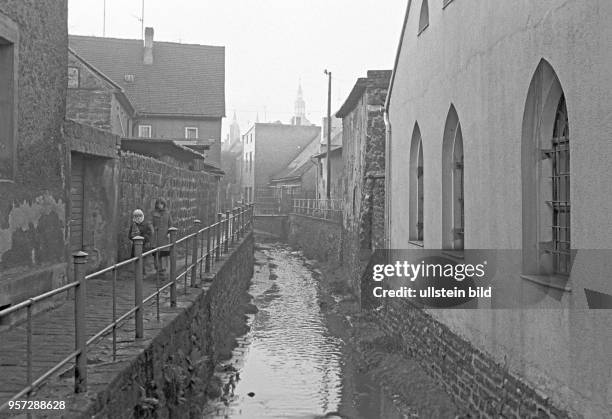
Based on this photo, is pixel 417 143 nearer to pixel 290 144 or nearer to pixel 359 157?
pixel 359 157

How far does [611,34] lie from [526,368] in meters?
3.03

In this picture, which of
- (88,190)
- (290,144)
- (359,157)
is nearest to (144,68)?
(290,144)

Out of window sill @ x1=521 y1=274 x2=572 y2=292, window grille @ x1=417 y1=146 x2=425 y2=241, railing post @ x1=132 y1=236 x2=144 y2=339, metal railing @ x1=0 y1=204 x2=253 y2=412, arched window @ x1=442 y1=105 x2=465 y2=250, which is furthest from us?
window grille @ x1=417 y1=146 x2=425 y2=241

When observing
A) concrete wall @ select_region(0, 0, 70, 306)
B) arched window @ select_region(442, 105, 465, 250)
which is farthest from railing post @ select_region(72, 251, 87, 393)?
arched window @ select_region(442, 105, 465, 250)

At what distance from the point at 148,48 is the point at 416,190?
1330 inches

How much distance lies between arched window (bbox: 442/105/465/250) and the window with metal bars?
9.31 ft

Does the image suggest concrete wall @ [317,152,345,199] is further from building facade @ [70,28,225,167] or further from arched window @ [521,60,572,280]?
arched window @ [521,60,572,280]

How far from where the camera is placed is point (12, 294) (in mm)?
7430

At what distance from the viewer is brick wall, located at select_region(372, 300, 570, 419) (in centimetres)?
625

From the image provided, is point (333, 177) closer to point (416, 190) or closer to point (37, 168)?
point (416, 190)

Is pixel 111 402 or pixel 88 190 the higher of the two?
pixel 88 190

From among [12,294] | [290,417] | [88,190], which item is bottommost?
[290,417]

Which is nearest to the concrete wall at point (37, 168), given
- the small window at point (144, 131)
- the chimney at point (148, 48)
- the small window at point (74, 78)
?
the small window at point (74, 78)

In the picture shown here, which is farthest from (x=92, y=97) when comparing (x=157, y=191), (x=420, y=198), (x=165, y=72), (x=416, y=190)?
(x=420, y=198)
